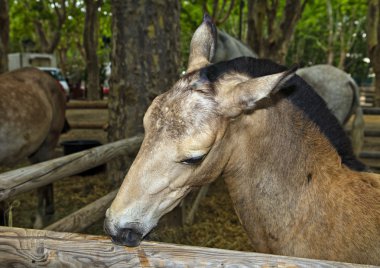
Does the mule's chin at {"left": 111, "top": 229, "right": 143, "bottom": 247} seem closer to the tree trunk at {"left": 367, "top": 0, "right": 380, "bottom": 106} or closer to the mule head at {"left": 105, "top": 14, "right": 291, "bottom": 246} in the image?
the mule head at {"left": 105, "top": 14, "right": 291, "bottom": 246}

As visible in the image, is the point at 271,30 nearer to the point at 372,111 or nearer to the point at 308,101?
the point at 372,111

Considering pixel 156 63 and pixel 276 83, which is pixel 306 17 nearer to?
pixel 156 63

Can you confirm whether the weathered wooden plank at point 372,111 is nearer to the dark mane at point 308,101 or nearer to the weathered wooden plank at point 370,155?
the weathered wooden plank at point 370,155

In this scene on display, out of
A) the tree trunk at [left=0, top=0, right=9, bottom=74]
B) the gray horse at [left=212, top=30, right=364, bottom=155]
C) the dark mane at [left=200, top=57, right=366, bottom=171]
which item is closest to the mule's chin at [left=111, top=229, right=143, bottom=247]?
the dark mane at [left=200, top=57, right=366, bottom=171]

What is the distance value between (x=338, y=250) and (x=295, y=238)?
0.21m

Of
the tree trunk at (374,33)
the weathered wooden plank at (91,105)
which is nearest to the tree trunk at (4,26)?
the weathered wooden plank at (91,105)

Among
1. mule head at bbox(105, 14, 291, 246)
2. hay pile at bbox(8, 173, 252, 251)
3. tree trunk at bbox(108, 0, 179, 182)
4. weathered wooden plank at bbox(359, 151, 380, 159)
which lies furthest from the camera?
weathered wooden plank at bbox(359, 151, 380, 159)

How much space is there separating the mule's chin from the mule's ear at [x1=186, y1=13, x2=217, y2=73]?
102 centimetres

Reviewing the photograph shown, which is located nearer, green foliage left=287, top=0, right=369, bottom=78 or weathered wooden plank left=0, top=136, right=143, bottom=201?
weathered wooden plank left=0, top=136, right=143, bottom=201

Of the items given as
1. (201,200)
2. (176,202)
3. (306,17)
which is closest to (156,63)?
(201,200)

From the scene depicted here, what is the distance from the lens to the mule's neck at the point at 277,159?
7.04 ft

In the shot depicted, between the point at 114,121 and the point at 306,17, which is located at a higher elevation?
the point at 306,17

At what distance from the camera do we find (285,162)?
7.09 ft

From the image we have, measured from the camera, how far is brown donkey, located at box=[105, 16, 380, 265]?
1951 millimetres
